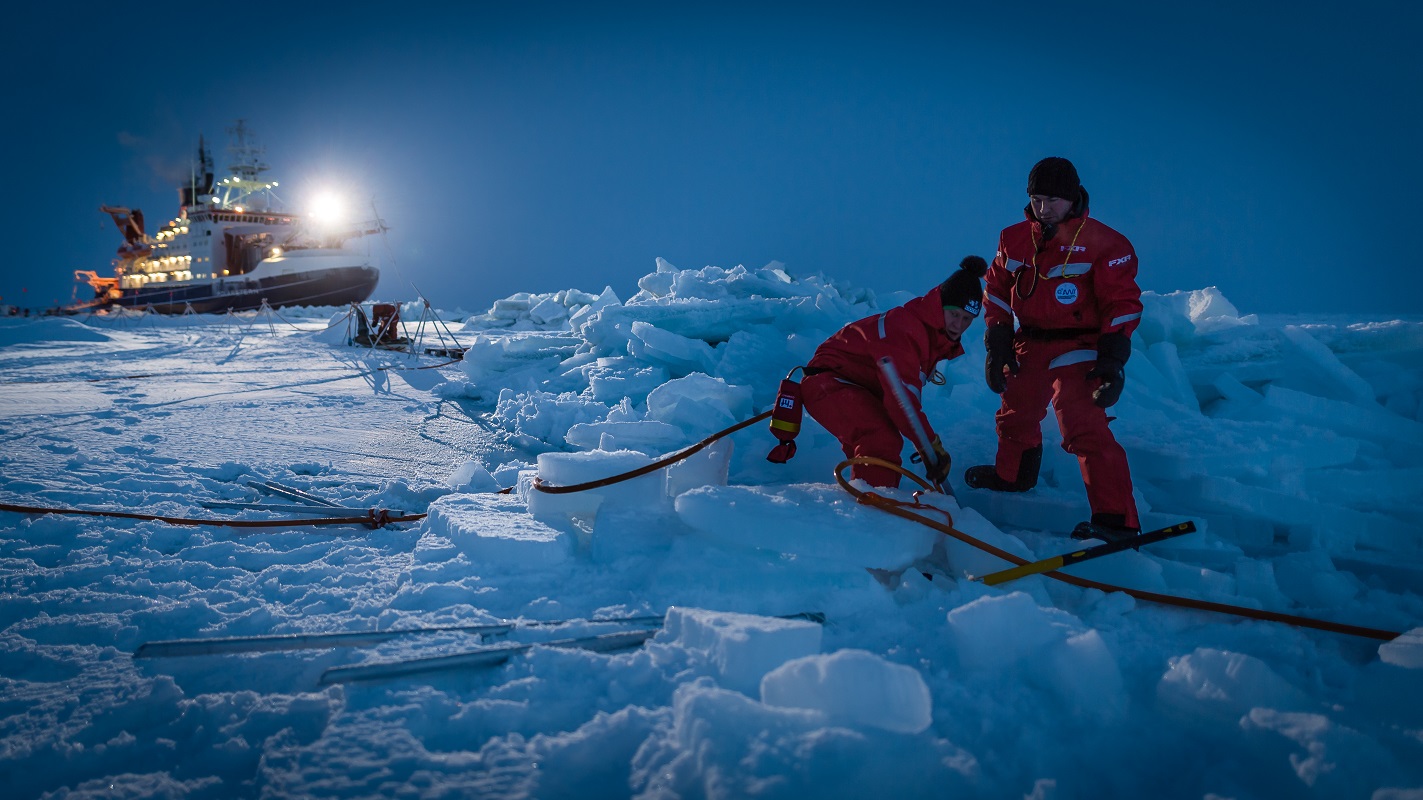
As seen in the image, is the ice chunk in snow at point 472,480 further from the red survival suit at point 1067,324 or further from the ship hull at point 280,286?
the ship hull at point 280,286

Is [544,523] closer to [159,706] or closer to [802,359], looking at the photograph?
[159,706]

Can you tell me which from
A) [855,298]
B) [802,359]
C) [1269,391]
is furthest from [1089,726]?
[855,298]

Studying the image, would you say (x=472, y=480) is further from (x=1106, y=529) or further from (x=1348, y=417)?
(x=1348, y=417)

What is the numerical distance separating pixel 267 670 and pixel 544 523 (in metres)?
0.99

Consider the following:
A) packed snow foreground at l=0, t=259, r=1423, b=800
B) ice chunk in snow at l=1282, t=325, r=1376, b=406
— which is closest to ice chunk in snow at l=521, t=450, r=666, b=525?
packed snow foreground at l=0, t=259, r=1423, b=800

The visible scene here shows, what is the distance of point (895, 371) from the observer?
2.80 meters

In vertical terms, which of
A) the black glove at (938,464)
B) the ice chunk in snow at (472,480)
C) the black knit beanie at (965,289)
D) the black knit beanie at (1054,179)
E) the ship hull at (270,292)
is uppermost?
the ship hull at (270,292)

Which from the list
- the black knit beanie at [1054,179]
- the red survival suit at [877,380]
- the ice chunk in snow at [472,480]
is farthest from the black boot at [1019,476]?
the ice chunk in snow at [472,480]

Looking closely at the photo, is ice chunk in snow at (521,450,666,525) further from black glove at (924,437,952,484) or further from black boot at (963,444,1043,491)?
black boot at (963,444,1043,491)

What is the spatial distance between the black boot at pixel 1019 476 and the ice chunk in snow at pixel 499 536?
1881 millimetres

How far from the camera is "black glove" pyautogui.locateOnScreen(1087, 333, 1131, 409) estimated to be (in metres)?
2.49

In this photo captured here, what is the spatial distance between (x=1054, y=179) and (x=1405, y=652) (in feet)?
5.78

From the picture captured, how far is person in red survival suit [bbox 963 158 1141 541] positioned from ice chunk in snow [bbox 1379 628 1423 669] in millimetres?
846

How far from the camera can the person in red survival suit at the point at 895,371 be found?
276 centimetres
